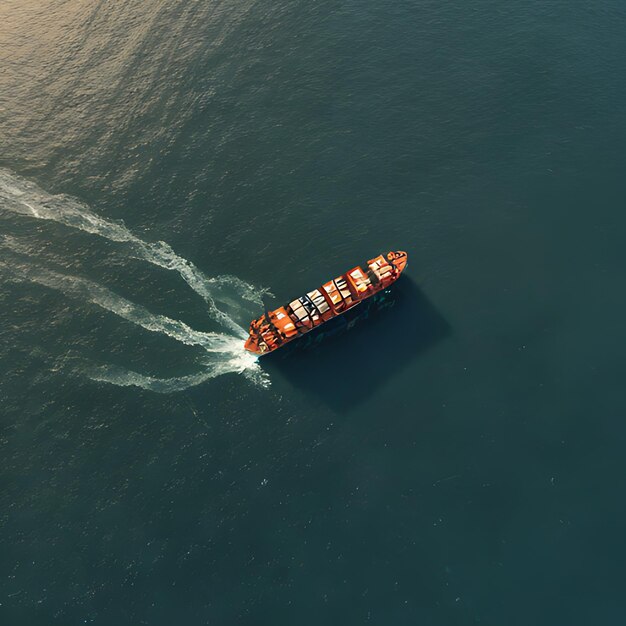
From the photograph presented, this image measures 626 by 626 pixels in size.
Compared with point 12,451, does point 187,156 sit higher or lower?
higher

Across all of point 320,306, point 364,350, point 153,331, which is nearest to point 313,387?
point 364,350

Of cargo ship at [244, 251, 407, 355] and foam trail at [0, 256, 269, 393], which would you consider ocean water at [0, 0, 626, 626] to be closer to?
foam trail at [0, 256, 269, 393]

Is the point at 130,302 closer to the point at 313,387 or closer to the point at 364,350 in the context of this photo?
the point at 313,387

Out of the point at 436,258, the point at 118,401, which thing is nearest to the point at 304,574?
the point at 118,401

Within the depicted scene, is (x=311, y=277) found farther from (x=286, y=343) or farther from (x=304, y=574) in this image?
(x=304, y=574)

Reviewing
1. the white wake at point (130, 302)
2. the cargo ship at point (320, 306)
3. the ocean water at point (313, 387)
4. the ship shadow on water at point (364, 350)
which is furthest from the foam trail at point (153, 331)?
the ship shadow on water at point (364, 350)
